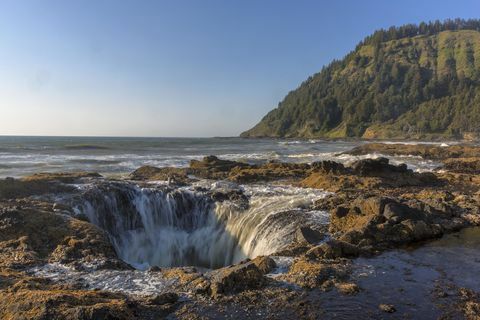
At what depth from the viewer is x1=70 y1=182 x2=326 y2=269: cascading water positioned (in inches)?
640

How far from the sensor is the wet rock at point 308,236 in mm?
13031

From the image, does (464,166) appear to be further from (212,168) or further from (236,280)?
(236,280)

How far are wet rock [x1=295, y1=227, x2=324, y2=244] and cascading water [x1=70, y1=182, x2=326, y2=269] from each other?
1115mm

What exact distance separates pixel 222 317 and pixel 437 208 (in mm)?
12233

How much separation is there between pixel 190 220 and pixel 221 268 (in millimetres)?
9126

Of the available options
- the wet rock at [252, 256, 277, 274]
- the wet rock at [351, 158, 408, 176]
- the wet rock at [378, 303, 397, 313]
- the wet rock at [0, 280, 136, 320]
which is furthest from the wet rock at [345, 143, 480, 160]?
the wet rock at [0, 280, 136, 320]

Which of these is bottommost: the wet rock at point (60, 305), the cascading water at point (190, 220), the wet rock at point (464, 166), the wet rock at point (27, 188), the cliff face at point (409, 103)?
the cascading water at point (190, 220)

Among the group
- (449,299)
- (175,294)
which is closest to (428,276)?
(449,299)

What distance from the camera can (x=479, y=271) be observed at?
→ 34.9 feet

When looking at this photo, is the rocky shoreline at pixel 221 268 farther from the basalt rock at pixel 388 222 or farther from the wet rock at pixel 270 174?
the wet rock at pixel 270 174

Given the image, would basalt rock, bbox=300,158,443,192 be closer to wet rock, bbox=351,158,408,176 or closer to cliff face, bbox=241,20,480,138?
wet rock, bbox=351,158,408,176

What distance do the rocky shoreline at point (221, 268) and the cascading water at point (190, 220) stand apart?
0.74 meters

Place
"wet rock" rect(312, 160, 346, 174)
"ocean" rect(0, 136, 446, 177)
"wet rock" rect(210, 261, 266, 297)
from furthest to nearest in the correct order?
"ocean" rect(0, 136, 446, 177)
"wet rock" rect(312, 160, 346, 174)
"wet rock" rect(210, 261, 266, 297)

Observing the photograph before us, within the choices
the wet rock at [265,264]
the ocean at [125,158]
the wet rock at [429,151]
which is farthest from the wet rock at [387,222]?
the wet rock at [429,151]
